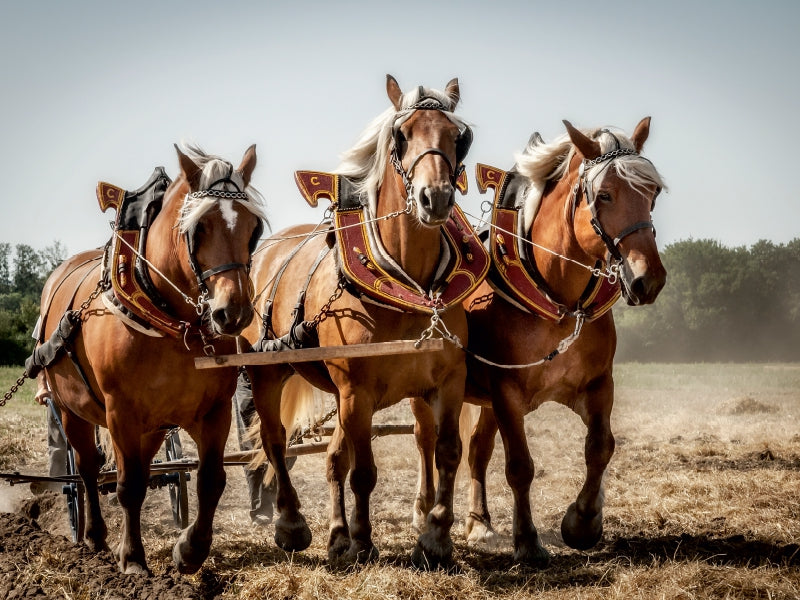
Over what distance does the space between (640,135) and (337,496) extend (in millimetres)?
2838

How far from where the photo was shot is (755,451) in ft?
24.9

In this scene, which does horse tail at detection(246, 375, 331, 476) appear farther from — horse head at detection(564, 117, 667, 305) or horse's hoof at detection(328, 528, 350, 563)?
horse head at detection(564, 117, 667, 305)

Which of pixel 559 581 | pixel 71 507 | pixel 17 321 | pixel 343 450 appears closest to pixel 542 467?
pixel 343 450

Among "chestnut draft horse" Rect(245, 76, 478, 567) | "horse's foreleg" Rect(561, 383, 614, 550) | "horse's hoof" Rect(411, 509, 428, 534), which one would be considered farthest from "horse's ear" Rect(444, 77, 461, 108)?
"horse's hoof" Rect(411, 509, 428, 534)

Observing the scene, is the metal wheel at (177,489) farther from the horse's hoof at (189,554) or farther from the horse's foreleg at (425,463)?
the horse's foreleg at (425,463)

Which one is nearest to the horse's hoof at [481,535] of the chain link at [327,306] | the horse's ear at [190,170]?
the chain link at [327,306]

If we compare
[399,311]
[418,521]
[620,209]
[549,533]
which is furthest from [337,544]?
[620,209]

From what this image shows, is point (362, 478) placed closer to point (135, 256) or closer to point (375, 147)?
point (135, 256)

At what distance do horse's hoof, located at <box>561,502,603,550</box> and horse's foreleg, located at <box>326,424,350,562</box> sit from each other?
133 centimetres

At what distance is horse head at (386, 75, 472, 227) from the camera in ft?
11.9

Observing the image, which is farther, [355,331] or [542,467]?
[542,467]

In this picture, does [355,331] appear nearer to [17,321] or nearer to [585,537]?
[585,537]

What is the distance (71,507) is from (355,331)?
2.73 meters

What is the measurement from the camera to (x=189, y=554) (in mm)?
4219
